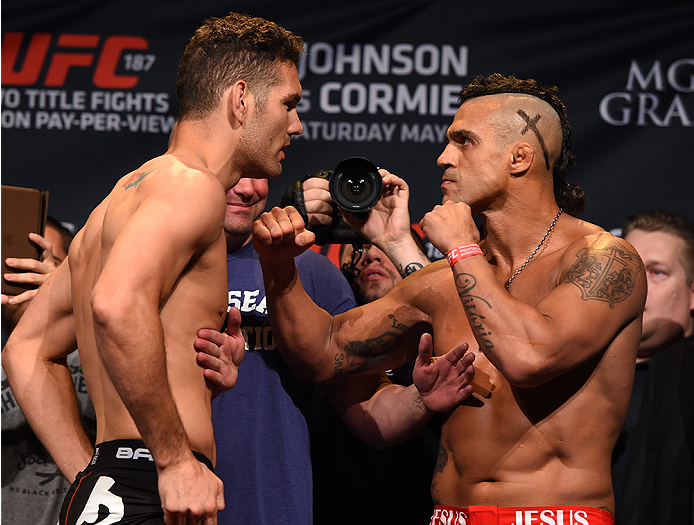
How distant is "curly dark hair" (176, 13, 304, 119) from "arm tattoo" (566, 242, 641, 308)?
0.84m

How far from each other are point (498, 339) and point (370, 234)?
2.74 ft

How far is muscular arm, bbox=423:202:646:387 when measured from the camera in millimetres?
1714

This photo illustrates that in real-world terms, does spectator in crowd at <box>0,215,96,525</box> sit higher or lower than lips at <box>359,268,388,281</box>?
lower

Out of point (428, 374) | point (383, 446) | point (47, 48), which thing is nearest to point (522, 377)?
point (428, 374)

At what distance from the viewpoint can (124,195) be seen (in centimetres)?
159

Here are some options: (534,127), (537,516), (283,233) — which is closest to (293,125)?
(283,233)

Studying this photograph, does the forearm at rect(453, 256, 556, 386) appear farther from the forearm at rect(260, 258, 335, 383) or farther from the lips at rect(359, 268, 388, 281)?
the lips at rect(359, 268, 388, 281)

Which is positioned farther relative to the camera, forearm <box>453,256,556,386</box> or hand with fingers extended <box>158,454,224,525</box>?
forearm <box>453,256,556,386</box>

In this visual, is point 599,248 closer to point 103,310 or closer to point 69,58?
point 103,310

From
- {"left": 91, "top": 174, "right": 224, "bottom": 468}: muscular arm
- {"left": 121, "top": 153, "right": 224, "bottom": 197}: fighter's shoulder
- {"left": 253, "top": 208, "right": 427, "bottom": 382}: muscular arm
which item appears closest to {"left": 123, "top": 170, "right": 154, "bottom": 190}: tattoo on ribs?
{"left": 121, "top": 153, "right": 224, "bottom": 197}: fighter's shoulder

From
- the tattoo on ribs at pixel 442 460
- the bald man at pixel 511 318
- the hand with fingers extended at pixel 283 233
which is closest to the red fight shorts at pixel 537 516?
the bald man at pixel 511 318

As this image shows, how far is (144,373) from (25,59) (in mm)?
2427

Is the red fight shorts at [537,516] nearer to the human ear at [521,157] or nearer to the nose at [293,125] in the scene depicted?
the human ear at [521,157]

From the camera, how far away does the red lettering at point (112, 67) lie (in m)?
3.33
